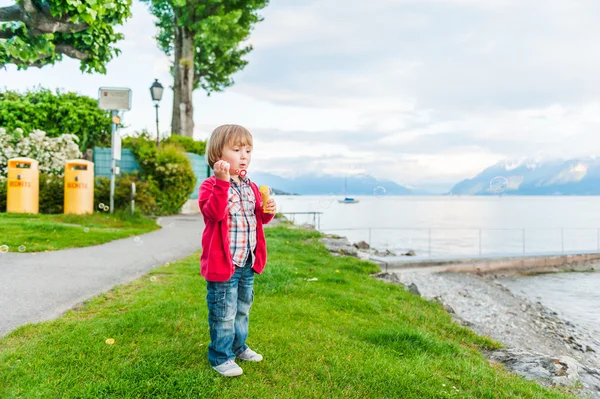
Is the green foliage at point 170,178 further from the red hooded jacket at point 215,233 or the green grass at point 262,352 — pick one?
the red hooded jacket at point 215,233

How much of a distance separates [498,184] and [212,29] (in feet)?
58.8

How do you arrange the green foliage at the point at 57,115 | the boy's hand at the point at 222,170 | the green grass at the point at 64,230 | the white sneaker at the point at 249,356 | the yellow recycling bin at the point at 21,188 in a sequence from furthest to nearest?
the green foliage at the point at 57,115
the yellow recycling bin at the point at 21,188
the green grass at the point at 64,230
the white sneaker at the point at 249,356
the boy's hand at the point at 222,170

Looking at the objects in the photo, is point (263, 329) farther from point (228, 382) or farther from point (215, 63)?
point (215, 63)

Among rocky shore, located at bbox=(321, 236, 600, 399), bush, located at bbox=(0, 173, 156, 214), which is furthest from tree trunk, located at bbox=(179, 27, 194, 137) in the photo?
rocky shore, located at bbox=(321, 236, 600, 399)

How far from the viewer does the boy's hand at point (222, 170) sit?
9.54 ft

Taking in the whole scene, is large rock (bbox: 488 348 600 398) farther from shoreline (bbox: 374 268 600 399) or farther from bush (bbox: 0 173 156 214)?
bush (bbox: 0 173 156 214)

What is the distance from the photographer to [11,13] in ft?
14.0

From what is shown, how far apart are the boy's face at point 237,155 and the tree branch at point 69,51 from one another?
4.17m

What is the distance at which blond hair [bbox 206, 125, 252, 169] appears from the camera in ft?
10.3

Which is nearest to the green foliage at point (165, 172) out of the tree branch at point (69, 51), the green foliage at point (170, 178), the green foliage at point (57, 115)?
the green foliage at point (170, 178)

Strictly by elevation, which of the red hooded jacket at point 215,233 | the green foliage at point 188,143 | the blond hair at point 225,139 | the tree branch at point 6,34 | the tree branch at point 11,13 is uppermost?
the green foliage at point 188,143

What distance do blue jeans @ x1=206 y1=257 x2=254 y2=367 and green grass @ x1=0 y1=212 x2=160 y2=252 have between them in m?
6.16

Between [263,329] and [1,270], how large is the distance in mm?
4508

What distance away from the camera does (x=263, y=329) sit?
14.1 ft
